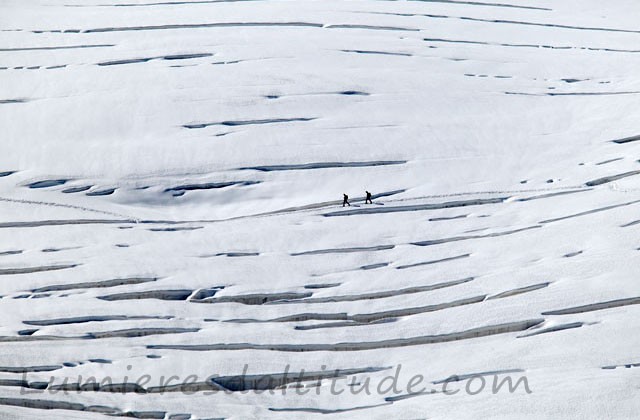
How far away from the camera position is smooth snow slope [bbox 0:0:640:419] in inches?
350

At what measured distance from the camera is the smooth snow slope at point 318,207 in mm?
8883

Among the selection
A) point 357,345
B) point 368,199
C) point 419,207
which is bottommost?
point 357,345

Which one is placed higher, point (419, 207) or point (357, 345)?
point (419, 207)

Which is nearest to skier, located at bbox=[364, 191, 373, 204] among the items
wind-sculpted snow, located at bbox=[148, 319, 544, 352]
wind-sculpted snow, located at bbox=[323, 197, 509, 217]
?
wind-sculpted snow, located at bbox=[323, 197, 509, 217]

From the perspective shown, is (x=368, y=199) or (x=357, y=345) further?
(x=368, y=199)

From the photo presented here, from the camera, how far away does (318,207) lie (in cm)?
1137

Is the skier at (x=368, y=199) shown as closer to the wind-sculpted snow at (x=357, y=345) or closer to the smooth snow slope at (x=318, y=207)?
the smooth snow slope at (x=318, y=207)

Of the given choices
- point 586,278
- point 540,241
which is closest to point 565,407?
point 586,278

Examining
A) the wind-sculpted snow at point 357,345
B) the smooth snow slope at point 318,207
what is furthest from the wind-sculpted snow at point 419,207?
the wind-sculpted snow at point 357,345

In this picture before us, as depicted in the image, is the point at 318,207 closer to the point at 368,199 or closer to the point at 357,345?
the point at 368,199

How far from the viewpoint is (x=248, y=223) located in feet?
36.4

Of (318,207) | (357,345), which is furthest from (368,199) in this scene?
(357,345)

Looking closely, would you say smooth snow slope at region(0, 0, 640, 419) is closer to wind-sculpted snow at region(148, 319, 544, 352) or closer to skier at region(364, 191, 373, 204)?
wind-sculpted snow at region(148, 319, 544, 352)

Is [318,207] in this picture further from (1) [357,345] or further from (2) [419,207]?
(1) [357,345]
